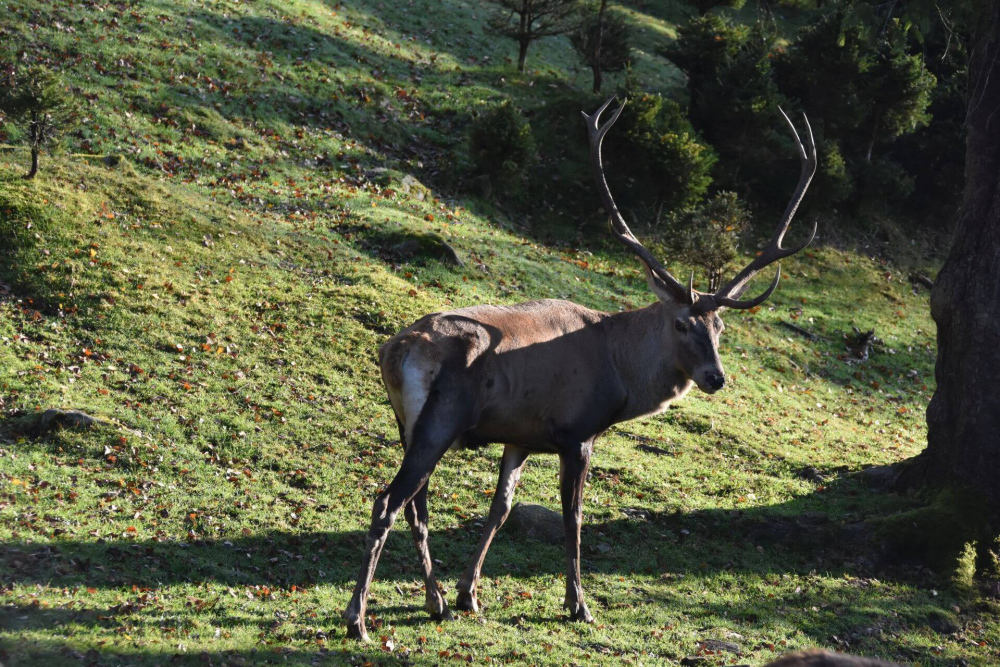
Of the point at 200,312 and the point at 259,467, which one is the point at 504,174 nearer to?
the point at 200,312

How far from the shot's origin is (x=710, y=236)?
69.6 ft

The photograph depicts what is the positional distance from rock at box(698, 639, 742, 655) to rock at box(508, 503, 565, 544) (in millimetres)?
2293

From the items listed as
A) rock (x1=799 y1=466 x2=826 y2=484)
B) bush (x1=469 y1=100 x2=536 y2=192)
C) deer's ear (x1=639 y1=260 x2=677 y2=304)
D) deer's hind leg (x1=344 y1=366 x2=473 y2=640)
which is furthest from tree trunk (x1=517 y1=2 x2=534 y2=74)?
deer's hind leg (x1=344 y1=366 x2=473 y2=640)

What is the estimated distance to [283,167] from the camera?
67.8ft

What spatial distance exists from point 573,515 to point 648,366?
169cm

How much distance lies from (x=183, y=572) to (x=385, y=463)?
11.6 feet

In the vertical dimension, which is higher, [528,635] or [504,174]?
[504,174]

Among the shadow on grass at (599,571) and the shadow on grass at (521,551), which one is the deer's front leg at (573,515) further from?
the shadow on grass at (521,551)

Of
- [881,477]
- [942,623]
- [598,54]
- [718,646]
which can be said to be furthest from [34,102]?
[598,54]

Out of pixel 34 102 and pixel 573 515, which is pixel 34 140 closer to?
pixel 34 102

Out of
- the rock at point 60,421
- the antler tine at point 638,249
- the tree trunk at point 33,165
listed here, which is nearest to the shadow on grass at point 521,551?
the rock at point 60,421

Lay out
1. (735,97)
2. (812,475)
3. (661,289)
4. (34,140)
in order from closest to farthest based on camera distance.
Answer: (661,289)
(812,475)
(34,140)
(735,97)

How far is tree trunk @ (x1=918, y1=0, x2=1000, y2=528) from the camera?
38.2 ft

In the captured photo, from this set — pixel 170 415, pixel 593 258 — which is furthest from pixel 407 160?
pixel 170 415
